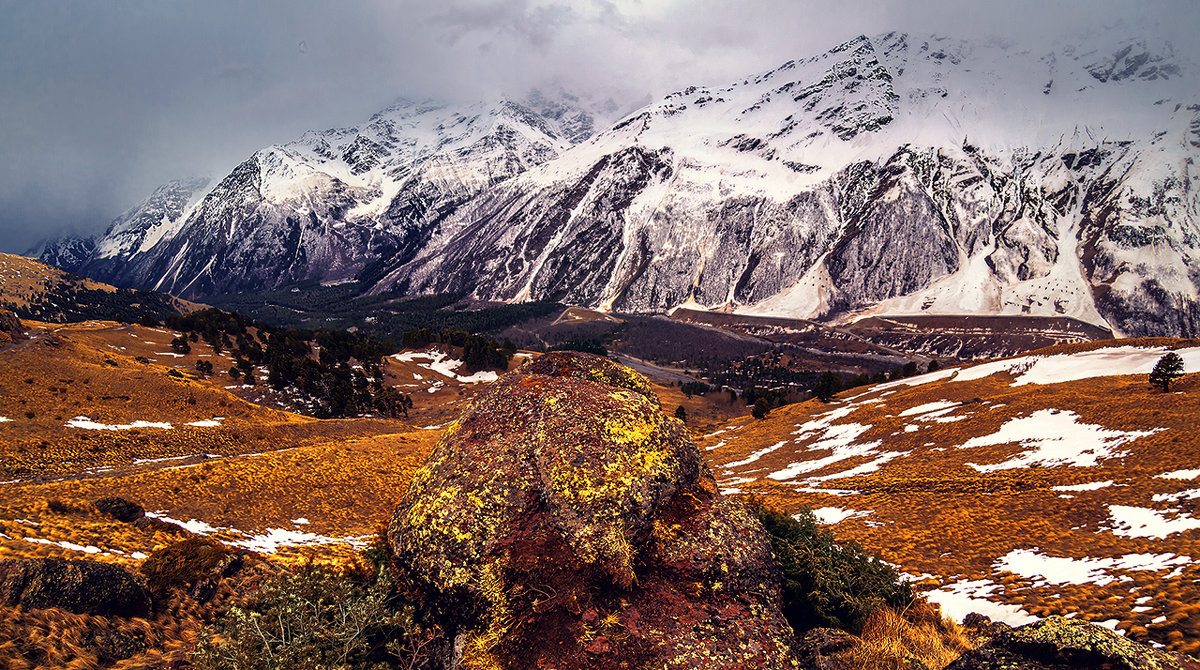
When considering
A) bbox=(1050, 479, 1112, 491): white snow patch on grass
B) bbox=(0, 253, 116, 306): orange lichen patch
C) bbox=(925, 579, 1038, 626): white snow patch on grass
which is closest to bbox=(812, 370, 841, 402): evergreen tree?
bbox=(1050, 479, 1112, 491): white snow patch on grass

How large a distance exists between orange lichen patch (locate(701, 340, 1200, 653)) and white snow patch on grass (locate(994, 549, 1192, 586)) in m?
0.06

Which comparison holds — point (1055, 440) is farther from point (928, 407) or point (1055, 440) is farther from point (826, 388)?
point (826, 388)

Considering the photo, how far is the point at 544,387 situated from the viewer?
346 inches

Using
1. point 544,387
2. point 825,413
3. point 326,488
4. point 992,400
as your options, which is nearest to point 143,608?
point 544,387

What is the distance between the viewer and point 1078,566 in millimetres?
10602

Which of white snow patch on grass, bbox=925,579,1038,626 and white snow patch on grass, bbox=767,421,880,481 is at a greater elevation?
white snow patch on grass, bbox=925,579,1038,626

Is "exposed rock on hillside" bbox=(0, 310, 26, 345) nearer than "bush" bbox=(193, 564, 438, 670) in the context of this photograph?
No

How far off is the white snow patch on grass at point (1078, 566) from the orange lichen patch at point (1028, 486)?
63 millimetres

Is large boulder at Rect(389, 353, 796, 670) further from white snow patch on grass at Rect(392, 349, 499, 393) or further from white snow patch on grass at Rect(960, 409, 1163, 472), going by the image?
white snow patch on grass at Rect(392, 349, 499, 393)

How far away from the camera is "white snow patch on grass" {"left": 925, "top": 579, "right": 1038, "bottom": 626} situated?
9.07 meters

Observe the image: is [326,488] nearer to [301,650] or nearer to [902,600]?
[301,650]

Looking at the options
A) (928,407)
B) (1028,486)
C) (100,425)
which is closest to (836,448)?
(928,407)

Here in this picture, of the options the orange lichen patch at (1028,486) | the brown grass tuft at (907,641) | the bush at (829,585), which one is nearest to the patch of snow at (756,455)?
the orange lichen patch at (1028,486)

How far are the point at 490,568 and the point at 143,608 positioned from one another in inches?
228
